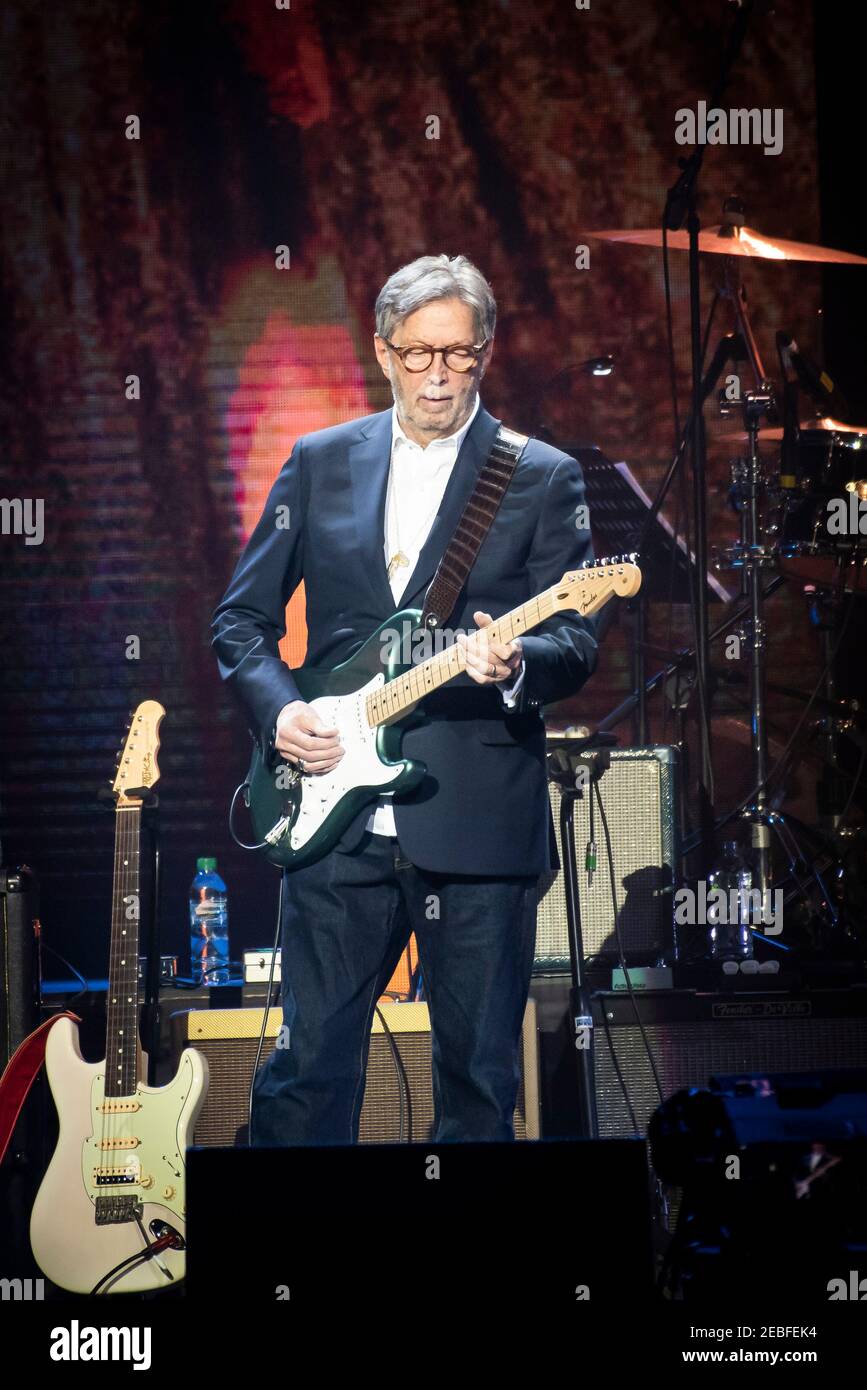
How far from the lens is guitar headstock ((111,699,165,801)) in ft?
13.7

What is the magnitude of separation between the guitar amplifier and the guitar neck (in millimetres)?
1163

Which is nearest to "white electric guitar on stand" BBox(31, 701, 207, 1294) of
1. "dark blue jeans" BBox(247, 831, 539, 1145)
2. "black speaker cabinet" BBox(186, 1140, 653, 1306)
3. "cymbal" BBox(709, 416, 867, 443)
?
"dark blue jeans" BBox(247, 831, 539, 1145)

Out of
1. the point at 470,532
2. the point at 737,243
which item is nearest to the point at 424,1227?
the point at 470,532

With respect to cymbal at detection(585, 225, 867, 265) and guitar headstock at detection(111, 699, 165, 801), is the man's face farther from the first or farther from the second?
cymbal at detection(585, 225, 867, 265)

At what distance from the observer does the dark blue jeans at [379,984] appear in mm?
2906

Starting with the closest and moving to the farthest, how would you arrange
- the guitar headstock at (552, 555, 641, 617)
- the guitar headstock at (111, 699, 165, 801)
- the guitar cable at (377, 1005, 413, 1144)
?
the guitar headstock at (552, 555, 641, 617) → the guitar cable at (377, 1005, 413, 1144) → the guitar headstock at (111, 699, 165, 801)

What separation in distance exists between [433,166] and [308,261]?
64 centimetres

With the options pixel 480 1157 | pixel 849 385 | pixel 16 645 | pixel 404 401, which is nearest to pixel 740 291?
pixel 849 385

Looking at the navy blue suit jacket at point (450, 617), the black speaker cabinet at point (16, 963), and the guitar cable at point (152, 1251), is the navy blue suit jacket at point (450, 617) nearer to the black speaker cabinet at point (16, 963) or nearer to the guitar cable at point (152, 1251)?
the black speaker cabinet at point (16, 963)

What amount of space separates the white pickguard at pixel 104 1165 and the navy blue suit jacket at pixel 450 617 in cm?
119

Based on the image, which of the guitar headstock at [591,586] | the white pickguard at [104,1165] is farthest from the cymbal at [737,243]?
the white pickguard at [104,1165]

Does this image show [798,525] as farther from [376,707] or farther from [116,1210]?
[116,1210]

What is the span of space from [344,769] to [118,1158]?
1.37m

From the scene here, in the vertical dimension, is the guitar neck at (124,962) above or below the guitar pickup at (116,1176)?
above
